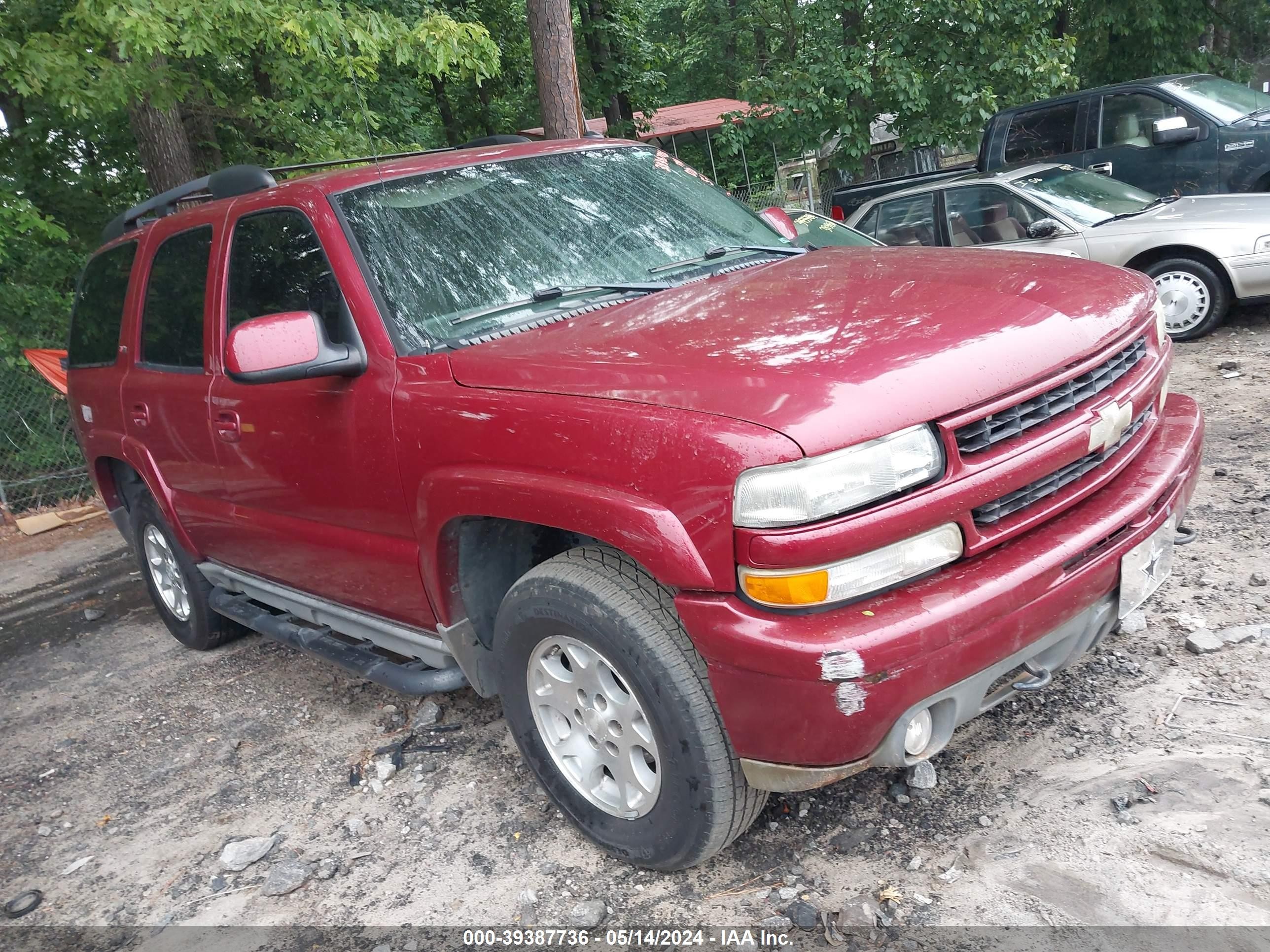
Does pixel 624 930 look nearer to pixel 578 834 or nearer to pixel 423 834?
pixel 578 834

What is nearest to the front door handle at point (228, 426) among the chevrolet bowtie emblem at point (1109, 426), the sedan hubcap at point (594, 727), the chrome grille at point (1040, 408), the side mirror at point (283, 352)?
the side mirror at point (283, 352)

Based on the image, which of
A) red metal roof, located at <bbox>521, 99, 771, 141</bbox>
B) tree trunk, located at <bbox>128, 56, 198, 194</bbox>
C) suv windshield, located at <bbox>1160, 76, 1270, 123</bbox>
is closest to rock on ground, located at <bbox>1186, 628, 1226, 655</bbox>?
suv windshield, located at <bbox>1160, 76, 1270, 123</bbox>

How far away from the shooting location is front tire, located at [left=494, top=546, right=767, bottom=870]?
2398 millimetres

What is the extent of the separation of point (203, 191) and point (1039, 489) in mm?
3712

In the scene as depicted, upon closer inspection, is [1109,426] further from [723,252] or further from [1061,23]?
[1061,23]

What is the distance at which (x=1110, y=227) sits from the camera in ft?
24.9

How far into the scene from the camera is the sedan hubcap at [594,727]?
262 cm

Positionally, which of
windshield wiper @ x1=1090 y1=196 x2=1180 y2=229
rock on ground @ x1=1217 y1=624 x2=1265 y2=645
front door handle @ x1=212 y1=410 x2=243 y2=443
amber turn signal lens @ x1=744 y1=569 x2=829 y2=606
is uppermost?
front door handle @ x1=212 y1=410 x2=243 y2=443

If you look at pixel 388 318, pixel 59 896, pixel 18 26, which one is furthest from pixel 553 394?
pixel 18 26

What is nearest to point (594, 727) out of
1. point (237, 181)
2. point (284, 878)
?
point (284, 878)

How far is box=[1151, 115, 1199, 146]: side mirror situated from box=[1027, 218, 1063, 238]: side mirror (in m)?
2.56

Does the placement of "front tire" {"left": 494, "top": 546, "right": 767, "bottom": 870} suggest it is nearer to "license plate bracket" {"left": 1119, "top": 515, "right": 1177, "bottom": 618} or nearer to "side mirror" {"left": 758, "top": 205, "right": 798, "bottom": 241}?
"license plate bracket" {"left": 1119, "top": 515, "right": 1177, "bottom": 618}

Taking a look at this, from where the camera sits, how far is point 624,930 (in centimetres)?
257

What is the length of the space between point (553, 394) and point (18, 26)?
7559 millimetres
